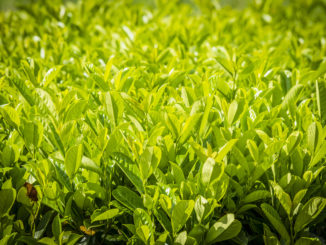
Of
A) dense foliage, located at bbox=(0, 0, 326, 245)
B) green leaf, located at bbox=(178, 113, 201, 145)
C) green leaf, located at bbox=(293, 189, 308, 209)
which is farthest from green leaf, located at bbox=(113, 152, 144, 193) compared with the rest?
green leaf, located at bbox=(293, 189, 308, 209)

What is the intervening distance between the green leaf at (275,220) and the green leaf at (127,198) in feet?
1.63

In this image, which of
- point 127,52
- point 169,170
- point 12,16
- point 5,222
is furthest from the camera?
point 12,16

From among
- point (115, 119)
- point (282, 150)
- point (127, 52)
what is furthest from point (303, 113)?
point (127, 52)

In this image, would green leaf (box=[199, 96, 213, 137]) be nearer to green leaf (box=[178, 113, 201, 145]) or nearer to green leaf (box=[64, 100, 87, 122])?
green leaf (box=[178, 113, 201, 145])

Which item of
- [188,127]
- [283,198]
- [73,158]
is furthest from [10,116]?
[283,198]

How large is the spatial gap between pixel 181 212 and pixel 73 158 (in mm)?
479

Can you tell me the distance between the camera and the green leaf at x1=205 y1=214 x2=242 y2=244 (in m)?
1.30

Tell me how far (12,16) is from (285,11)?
3666 millimetres

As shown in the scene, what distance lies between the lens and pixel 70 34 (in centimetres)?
355

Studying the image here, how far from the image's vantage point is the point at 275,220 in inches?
54.1

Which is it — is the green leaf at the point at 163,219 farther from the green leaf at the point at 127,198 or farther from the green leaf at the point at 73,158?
the green leaf at the point at 73,158

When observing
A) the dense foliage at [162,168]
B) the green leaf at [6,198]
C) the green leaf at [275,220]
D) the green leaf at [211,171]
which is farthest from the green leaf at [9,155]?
the green leaf at [275,220]

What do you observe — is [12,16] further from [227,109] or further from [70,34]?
[227,109]

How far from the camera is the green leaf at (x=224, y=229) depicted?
4.27ft
